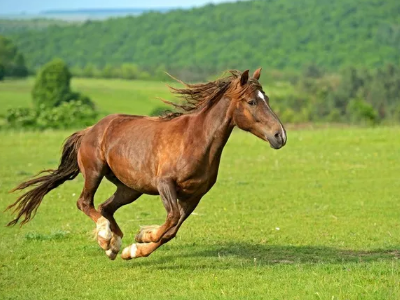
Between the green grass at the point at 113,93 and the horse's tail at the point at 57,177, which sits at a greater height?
the horse's tail at the point at 57,177

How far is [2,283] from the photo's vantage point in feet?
33.6

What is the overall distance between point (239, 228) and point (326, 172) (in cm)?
806

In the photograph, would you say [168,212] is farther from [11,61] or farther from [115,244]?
[11,61]

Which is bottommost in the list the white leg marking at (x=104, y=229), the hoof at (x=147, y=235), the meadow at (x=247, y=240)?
the meadow at (x=247, y=240)

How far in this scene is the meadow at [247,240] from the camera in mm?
9516

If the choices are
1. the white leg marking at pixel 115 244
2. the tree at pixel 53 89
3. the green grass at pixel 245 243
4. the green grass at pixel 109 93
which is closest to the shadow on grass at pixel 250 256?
the green grass at pixel 245 243

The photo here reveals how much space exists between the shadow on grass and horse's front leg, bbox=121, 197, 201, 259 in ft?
1.35

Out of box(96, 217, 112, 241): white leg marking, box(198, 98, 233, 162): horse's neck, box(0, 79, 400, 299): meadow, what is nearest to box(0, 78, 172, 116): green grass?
box(0, 79, 400, 299): meadow

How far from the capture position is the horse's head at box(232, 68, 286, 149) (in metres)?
10.1

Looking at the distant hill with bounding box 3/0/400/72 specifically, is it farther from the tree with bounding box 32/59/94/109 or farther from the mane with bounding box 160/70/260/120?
the mane with bounding box 160/70/260/120

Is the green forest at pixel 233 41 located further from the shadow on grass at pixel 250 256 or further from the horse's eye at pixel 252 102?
the horse's eye at pixel 252 102

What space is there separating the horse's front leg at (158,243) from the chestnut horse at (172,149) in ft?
0.04

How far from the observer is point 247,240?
12.9 meters

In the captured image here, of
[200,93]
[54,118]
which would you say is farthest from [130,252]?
[54,118]
